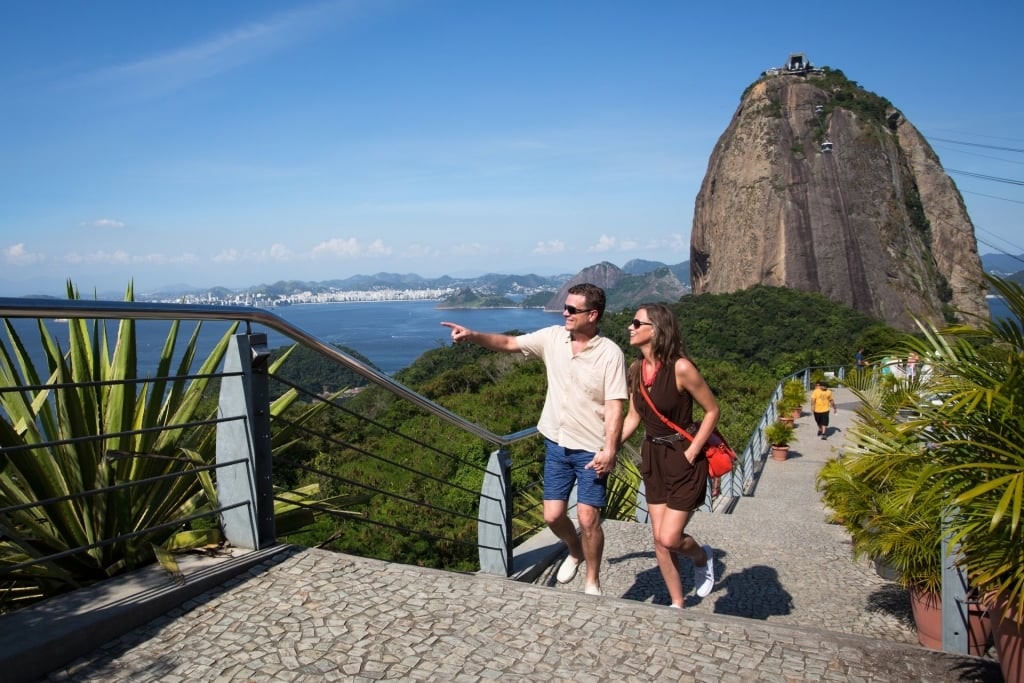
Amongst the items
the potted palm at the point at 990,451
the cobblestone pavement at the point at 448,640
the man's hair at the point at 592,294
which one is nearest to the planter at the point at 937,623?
the cobblestone pavement at the point at 448,640

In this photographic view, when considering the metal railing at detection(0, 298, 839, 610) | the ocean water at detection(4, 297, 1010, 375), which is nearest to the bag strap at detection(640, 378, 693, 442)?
the metal railing at detection(0, 298, 839, 610)

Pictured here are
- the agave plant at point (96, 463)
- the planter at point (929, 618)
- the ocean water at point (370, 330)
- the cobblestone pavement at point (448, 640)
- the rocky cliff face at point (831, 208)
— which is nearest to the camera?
the cobblestone pavement at point (448, 640)

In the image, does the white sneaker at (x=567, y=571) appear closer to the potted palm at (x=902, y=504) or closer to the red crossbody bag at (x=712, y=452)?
the red crossbody bag at (x=712, y=452)

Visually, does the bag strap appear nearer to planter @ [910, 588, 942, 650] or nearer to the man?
the man

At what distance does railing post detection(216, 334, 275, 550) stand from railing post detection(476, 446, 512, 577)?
47.2 inches

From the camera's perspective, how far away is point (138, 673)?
91.9 inches

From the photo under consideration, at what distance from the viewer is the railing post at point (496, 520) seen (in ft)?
13.2

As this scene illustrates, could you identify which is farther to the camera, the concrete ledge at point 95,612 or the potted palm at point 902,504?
the potted palm at point 902,504

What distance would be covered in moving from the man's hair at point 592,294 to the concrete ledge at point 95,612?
1842mm

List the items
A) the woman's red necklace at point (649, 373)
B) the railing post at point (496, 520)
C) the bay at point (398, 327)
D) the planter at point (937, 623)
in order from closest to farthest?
the planter at point (937, 623) → the woman's red necklace at point (649, 373) → the railing post at point (496, 520) → the bay at point (398, 327)

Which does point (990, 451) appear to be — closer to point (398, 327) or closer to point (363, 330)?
point (363, 330)

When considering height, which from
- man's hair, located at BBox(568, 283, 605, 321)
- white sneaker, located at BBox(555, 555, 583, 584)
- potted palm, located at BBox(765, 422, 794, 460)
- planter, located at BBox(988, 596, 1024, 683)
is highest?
man's hair, located at BBox(568, 283, 605, 321)

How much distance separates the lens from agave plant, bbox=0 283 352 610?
2.87 m

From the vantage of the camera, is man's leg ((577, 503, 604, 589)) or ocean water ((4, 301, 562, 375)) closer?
ocean water ((4, 301, 562, 375))
